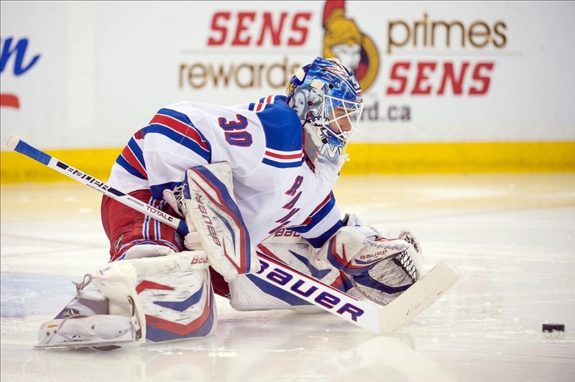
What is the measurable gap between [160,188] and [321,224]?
0.58 meters

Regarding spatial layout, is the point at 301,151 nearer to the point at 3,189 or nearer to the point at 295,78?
the point at 295,78

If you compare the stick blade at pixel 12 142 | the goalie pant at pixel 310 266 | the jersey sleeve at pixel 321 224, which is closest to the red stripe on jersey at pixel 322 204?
the jersey sleeve at pixel 321 224

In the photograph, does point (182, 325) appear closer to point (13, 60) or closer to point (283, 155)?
point (283, 155)

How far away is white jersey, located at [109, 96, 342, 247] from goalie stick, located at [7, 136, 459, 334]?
8cm

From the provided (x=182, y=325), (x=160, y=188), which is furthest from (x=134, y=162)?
(x=182, y=325)

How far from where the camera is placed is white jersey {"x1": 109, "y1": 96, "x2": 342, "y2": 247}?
3.09 metres

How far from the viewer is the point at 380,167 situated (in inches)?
282

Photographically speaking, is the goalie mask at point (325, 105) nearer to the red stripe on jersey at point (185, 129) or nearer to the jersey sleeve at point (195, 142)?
the jersey sleeve at point (195, 142)

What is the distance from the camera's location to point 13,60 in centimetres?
664

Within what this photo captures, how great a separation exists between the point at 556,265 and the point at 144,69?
335 centimetres

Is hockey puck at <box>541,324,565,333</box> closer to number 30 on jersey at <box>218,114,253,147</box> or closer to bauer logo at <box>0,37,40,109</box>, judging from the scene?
number 30 on jersey at <box>218,114,253,147</box>

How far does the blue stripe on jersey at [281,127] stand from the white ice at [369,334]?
0.52 metres

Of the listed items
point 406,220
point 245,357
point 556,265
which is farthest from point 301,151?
point 406,220

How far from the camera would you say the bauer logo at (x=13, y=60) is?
21.7 feet
